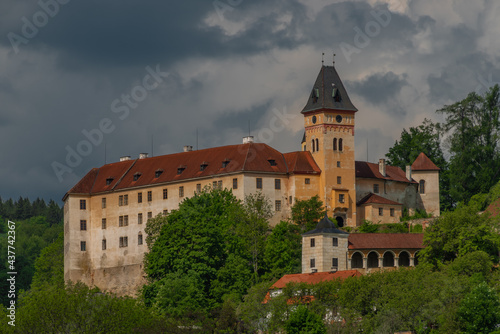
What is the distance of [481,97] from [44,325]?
59.1 meters

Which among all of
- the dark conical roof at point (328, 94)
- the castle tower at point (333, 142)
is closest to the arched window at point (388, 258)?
the castle tower at point (333, 142)

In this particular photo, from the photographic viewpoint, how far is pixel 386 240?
97.6m

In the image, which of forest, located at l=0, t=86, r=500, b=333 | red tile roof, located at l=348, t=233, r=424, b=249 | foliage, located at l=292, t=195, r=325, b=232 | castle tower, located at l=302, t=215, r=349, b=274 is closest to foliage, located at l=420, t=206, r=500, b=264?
forest, located at l=0, t=86, r=500, b=333

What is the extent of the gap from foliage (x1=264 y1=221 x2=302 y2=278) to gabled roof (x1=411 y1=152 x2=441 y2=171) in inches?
773

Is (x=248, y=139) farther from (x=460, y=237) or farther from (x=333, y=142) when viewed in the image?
(x=460, y=237)

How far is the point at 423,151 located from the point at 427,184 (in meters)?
9.51

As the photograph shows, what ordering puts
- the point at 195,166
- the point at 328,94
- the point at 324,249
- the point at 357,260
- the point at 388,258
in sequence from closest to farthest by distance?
1. the point at 324,249
2. the point at 357,260
3. the point at 388,258
4. the point at 328,94
5. the point at 195,166

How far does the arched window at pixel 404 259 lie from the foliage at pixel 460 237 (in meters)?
4.40

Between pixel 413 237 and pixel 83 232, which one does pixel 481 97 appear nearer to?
pixel 413 237

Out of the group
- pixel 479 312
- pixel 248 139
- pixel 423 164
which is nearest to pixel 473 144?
pixel 423 164

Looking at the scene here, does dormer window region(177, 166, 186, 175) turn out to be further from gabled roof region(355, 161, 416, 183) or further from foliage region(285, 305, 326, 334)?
foliage region(285, 305, 326, 334)

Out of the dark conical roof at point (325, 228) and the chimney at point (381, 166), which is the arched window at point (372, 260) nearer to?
the dark conical roof at point (325, 228)

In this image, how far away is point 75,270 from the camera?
379 feet

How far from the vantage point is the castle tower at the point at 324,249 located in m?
93.9
